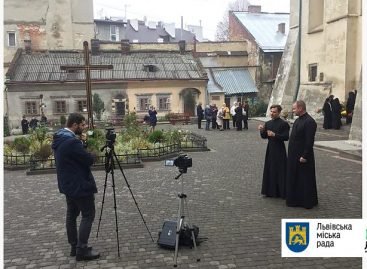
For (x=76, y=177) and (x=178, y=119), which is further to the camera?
(x=178, y=119)

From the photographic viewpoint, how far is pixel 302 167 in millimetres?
7203

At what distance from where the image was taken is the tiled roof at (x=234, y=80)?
125 ft

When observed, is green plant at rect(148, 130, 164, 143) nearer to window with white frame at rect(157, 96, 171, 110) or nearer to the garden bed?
the garden bed

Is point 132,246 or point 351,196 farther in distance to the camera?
point 351,196

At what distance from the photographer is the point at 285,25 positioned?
43344 millimetres

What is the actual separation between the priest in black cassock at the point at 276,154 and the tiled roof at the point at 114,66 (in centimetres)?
2738

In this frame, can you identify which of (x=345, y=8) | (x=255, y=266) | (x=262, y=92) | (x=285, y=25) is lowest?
(x=255, y=266)

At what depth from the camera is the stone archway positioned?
3531 cm

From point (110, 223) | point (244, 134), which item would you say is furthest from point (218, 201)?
point (244, 134)

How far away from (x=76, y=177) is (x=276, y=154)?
415 centimetres

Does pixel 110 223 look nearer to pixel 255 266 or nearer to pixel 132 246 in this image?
pixel 132 246

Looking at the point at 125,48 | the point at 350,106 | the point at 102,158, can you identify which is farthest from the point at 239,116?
the point at 125,48

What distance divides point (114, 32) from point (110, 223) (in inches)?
1847

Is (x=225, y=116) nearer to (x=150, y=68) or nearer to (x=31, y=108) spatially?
(x=150, y=68)
